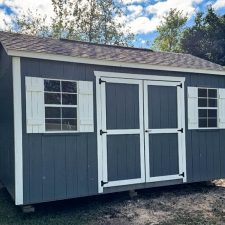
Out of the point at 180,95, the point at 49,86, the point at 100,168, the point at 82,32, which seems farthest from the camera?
the point at 82,32

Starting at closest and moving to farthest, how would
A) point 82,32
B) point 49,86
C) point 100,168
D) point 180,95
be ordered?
1. point 49,86
2. point 100,168
3. point 180,95
4. point 82,32

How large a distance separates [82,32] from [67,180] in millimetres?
16755

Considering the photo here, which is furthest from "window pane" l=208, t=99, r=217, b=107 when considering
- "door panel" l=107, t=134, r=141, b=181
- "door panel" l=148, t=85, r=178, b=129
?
"door panel" l=107, t=134, r=141, b=181

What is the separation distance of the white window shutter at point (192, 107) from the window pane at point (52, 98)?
2.96 meters

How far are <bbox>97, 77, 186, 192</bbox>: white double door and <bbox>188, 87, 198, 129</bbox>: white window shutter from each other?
20cm

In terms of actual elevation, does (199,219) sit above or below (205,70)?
below

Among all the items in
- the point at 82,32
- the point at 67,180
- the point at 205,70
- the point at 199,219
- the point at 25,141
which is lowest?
the point at 199,219

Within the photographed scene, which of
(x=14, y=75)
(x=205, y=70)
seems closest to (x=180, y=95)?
(x=205, y=70)

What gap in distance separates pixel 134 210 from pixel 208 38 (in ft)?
61.2

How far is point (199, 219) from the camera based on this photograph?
4.55 metres

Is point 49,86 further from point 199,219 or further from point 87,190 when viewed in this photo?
point 199,219

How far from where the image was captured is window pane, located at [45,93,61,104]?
4883 millimetres

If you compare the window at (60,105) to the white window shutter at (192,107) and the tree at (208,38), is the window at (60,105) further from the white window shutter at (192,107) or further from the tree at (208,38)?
the tree at (208,38)

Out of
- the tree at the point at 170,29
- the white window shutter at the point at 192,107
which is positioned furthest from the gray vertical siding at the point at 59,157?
the tree at the point at 170,29
